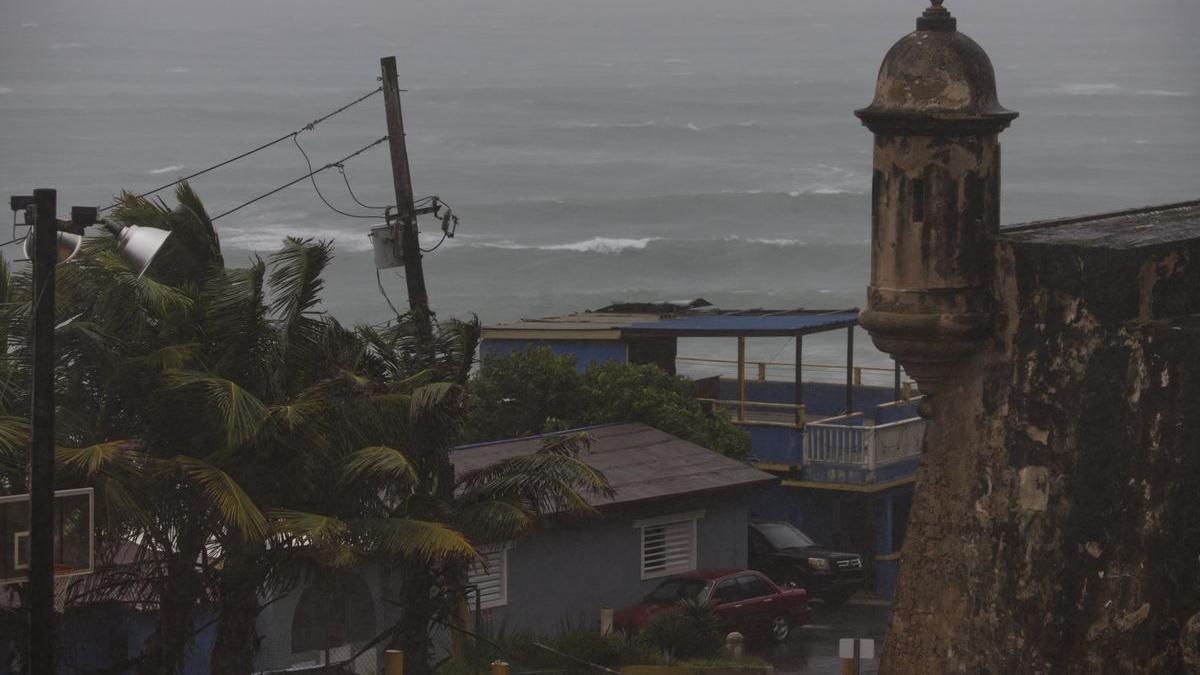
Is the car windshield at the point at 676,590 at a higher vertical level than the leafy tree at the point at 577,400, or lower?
lower

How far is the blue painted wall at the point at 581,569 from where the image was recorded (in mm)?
25188

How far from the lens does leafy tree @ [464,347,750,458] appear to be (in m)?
30.1

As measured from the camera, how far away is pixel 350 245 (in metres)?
108

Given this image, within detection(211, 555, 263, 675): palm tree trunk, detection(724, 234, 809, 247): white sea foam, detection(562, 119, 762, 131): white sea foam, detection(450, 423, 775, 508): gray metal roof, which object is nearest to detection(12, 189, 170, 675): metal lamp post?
detection(211, 555, 263, 675): palm tree trunk

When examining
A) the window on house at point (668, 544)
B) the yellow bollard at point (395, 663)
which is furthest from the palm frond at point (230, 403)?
the window on house at point (668, 544)

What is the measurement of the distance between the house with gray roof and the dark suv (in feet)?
5.77

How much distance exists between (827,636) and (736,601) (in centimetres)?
207

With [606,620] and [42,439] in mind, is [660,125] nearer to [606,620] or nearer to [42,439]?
[606,620]

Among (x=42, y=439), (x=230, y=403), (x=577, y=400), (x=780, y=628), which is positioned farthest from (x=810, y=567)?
(x=42, y=439)

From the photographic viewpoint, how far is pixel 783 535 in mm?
30875

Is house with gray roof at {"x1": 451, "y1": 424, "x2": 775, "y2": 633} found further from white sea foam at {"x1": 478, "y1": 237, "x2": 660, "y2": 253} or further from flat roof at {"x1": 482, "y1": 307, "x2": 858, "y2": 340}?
white sea foam at {"x1": 478, "y1": 237, "x2": 660, "y2": 253}

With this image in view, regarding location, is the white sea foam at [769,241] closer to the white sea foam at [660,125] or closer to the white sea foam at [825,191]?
the white sea foam at [825,191]

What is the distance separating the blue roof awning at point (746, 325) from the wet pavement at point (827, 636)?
16.1ft

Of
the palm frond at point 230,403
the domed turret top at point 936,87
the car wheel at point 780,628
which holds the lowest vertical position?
the car wheel at point 780,628
